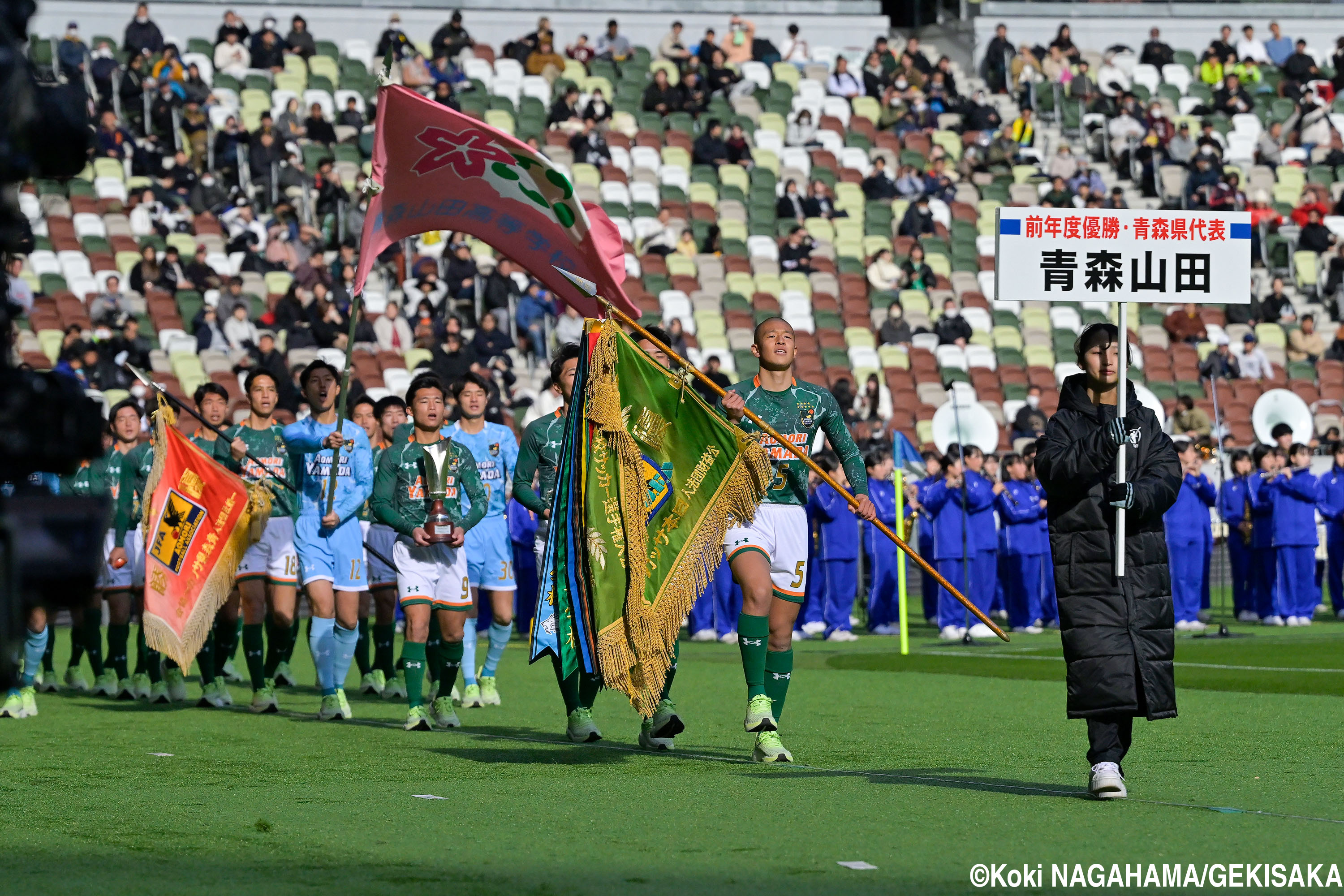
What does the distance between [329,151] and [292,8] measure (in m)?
5.58

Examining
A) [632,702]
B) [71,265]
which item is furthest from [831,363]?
[632,702]

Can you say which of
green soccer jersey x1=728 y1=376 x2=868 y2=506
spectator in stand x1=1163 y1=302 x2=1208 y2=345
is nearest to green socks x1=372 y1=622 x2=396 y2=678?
green soccer jersey x1=728 y1=376 x2=868 y2=506

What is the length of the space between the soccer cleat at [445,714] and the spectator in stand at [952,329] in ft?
60.4

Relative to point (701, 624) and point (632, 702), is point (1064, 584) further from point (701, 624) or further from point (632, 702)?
point (701, 624)

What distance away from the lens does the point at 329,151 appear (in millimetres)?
29375

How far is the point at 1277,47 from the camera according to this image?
126ft

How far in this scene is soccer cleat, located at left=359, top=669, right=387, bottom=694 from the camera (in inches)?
570

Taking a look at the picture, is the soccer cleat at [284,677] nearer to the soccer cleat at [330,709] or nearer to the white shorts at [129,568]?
the white shorts at [129,568]

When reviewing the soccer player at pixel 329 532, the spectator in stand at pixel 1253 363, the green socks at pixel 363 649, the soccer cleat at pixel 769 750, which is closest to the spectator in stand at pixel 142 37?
the spectator in stand at pixel 1253 363

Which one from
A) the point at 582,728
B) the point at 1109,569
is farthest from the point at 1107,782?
the point at 582,728

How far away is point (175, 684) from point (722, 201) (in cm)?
1857

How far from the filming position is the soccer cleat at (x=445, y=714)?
11.8 m

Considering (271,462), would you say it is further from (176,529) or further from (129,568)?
(129,568)

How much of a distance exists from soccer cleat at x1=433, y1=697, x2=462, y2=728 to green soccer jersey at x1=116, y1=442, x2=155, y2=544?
10.6 ft
